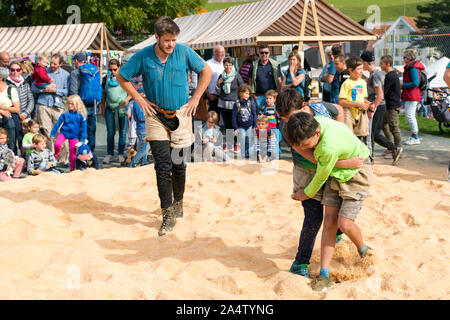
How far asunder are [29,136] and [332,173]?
6.33 metres

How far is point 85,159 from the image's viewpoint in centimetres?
827

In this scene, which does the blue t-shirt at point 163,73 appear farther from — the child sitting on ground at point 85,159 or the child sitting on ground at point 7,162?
the child sitting on ground at point 7,162

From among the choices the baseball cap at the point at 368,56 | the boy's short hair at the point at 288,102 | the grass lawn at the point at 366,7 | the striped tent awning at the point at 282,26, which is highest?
the grass lawn at the point at 366,7

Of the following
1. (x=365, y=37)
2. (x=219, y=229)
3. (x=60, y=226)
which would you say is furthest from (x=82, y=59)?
(x=365, y=37)

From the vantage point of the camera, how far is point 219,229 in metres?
5.23

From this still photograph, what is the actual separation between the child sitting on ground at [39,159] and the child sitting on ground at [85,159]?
34cm

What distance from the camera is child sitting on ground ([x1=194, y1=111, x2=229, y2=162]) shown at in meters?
8.73

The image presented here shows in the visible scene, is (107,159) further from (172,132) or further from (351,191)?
(351,191)

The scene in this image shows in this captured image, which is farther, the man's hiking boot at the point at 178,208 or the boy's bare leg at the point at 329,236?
the man's hiking boot at the point at 178,208

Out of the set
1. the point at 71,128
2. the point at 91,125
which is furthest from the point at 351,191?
the point at 91,125

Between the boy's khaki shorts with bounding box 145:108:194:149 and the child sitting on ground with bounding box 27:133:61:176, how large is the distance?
3.73 m

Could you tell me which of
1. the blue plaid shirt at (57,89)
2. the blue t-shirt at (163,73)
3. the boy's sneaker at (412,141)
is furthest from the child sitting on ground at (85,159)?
the boy's sneaker at (412,141)

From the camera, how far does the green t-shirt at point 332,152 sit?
3.50 metres

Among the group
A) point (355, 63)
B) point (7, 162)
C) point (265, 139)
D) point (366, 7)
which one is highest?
point (366, 7)
